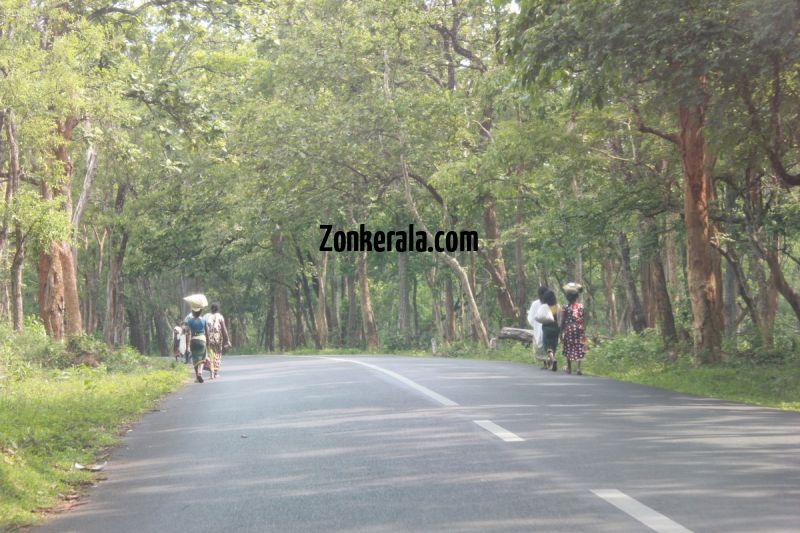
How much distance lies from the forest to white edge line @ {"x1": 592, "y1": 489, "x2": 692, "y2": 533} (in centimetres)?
923

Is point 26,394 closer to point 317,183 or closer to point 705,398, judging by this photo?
point 705,398

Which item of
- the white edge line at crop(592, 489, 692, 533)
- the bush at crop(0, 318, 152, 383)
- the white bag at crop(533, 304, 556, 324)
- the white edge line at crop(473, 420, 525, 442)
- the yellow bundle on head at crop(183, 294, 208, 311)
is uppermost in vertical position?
the yellow bundle on head at crop(183, 294, 208, 311)

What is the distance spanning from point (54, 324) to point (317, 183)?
479 inches

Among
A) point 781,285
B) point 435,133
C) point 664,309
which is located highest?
point 435,133

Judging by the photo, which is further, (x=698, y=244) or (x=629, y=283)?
(x=629, y=283)

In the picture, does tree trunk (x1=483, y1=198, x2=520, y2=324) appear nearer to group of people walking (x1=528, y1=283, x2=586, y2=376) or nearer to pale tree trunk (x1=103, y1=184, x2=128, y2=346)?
group of people walking (x1=528, y1=283, x2=586, y2=376)

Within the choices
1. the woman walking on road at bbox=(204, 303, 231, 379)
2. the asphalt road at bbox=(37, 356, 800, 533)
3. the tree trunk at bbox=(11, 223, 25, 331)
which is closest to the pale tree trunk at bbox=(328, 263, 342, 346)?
the woman walking on road at bbox=(204, 303, 231, 379)

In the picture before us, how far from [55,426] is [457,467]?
20.6ft

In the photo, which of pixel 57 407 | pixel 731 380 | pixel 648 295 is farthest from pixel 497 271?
pixel 57 407

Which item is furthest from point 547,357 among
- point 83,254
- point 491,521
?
point 83,254

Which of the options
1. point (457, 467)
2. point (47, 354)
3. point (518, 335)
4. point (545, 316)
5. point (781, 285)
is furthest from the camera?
point (518, 335)

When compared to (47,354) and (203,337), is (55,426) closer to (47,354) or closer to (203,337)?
(203,337)

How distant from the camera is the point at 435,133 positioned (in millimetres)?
34781

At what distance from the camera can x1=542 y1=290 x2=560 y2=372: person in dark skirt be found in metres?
22.0
